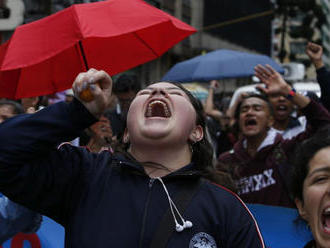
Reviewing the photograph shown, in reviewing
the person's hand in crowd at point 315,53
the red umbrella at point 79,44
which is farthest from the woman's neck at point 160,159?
the person's hand in crowd at point 315,53

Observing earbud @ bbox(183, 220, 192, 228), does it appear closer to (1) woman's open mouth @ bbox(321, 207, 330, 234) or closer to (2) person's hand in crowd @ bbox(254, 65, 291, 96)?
(1) woman's open mouth @ bbox(321, 207, 330, 234)

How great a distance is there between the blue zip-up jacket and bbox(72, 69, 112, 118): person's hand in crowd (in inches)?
1.1

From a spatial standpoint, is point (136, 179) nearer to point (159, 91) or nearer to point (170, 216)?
point (170, 216)

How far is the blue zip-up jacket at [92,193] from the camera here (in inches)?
71.1

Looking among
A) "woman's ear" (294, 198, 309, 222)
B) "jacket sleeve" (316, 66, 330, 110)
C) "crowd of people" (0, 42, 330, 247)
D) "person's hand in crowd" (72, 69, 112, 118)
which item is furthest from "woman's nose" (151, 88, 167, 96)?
"jacket sleeve" (316, 66, 330, 110)

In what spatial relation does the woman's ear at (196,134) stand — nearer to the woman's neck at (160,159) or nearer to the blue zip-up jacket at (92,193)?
the woman's neck at (160,159)

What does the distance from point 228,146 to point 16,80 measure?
10.2ft

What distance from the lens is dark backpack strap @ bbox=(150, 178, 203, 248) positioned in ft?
5.94

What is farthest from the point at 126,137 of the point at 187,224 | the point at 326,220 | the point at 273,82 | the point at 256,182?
the point at 256,182

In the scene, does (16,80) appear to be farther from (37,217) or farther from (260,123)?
(260,123)

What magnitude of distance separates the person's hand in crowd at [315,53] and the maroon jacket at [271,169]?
0.37 m

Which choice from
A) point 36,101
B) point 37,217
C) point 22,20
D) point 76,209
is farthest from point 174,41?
point 22,20

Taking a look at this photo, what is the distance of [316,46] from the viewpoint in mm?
3527

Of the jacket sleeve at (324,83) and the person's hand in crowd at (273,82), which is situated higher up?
the person's hand in crowd at (273,82)
